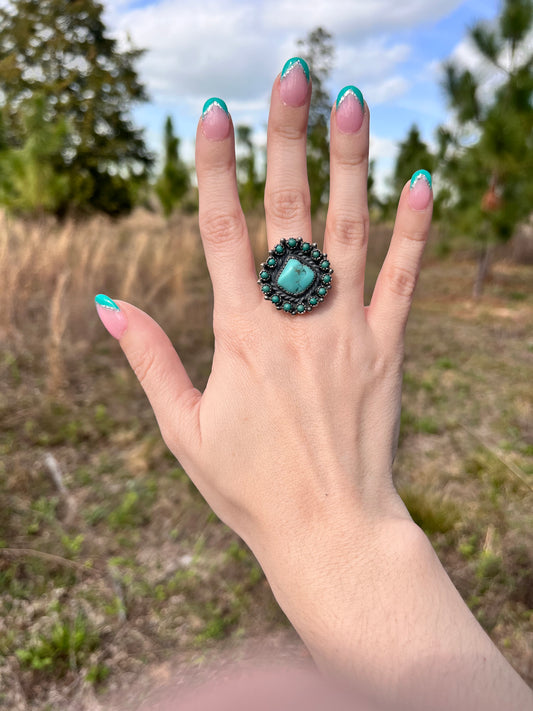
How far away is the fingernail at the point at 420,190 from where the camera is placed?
1.14 m

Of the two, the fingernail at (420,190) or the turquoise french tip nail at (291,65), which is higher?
the turquoise french tip nail at (291,65)

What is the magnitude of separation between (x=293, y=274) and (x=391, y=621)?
0.67m

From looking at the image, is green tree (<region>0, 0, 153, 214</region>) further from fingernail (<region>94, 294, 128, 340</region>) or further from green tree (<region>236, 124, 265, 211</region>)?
fingernail (<region>94, 294, 128, 340</region>)

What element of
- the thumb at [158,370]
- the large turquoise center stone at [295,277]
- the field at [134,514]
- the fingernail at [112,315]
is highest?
the large turquoise center stone at [295,277]

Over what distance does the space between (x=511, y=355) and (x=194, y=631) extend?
5075 millimetres

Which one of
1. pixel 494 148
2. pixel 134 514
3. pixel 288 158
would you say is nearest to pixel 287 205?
pixel 288 158

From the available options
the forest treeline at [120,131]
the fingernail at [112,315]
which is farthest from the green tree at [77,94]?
the fingernail at [112,315]

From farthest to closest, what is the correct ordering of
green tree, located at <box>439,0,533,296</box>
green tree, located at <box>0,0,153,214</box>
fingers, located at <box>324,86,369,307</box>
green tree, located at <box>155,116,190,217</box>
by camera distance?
green tree, located at <box>155,116,190,217</box>, green tree, located at <box>0,0,153,214</box>, green tree, located at <box>439,0,533,296</box>, fingers, located at <box>324,86,369,307</box>

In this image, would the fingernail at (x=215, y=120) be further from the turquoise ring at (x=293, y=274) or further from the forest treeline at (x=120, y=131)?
the forest treeline at (x=120, y=131)

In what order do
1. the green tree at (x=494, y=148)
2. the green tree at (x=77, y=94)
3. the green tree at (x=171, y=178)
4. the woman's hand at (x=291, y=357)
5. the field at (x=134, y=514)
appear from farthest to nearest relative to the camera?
the green tree at (x=171, y=178), the green tree at (x=77, y=94), the green tree at (x=494, y=148), the field at (x=134, y=514), the woman's hand at (x=291, y=357)

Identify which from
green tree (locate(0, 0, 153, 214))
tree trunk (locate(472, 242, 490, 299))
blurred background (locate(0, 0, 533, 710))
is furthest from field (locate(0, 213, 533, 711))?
green tree (locate(0, 0, 153, 214))

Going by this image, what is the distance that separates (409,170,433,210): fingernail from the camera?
1141 mm

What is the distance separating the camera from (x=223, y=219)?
121 centimetres

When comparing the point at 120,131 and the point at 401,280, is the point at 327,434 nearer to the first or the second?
the point at 401,280
